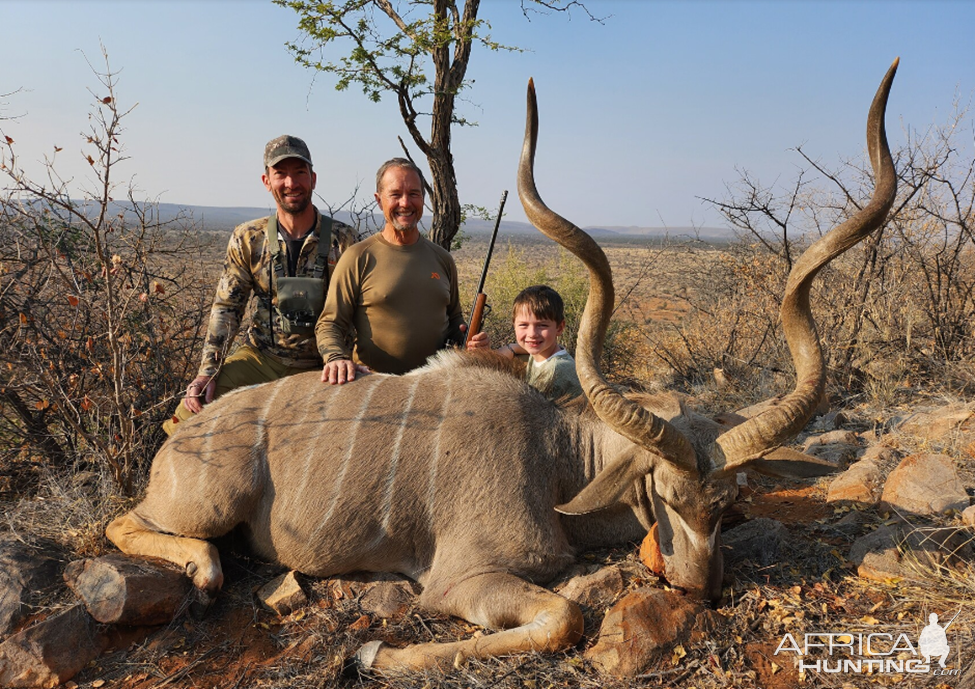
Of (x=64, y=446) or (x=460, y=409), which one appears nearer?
(x=460, y=409)

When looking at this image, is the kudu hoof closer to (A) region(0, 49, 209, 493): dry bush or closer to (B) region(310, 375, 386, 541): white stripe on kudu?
(B) region(310, 375, 386, 541): white stripe on kudu

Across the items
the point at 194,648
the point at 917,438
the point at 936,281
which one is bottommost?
the point at 194,648

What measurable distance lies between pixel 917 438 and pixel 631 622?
2.79 m

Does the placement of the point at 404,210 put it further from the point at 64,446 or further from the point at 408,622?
the point at 64,446

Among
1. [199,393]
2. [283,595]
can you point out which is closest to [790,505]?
[283,595]

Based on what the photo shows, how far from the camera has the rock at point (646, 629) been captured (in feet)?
8.64

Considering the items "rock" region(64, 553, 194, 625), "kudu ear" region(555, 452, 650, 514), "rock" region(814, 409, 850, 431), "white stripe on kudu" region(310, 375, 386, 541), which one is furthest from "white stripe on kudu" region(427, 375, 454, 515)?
"rock" region(814, 409, 850, 431)

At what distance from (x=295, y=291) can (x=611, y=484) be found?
7.98 feet

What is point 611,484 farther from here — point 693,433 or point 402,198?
point 402,198

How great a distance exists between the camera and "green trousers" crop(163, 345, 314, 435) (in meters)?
4.30

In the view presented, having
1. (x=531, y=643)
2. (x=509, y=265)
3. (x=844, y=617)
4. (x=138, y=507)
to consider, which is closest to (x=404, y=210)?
(x=138, y=507)

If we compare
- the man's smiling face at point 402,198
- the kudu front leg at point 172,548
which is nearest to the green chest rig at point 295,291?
the man's smiling face at point 402,198

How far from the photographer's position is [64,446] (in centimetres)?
448

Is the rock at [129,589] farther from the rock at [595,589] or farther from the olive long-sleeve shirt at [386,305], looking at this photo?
the rock at [595,589]
